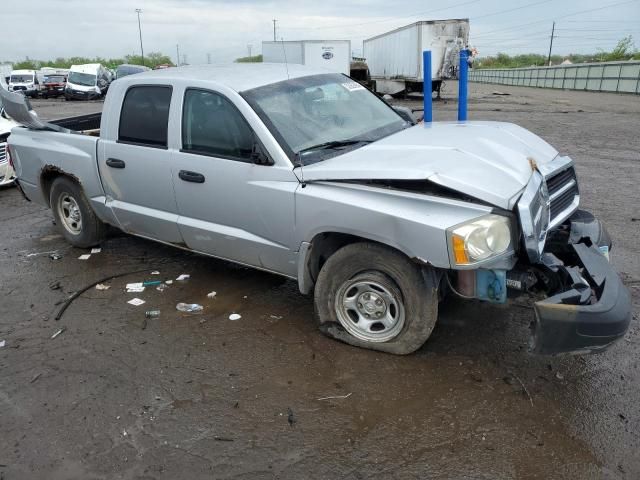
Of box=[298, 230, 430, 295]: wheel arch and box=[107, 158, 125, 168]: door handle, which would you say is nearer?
box=[298, 230, 430, 295]: wheel arch

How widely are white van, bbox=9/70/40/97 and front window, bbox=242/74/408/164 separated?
131 ft

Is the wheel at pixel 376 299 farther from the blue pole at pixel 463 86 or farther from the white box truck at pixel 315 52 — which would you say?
the white box truck at pixel 315 52

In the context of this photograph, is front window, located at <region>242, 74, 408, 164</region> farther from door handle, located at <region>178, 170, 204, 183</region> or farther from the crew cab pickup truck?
door handle, located at <region>178, 170, 204, 183</region>

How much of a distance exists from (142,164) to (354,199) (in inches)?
86.1

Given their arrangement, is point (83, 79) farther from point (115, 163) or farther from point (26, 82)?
point (115, 163)

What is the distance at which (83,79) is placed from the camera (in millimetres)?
32469

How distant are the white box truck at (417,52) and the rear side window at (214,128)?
17.7m

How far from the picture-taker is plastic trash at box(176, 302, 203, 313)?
14.4 ft

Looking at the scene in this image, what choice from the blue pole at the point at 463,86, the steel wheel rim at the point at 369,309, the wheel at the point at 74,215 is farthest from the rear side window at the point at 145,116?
the blue pole at the point at 463,86

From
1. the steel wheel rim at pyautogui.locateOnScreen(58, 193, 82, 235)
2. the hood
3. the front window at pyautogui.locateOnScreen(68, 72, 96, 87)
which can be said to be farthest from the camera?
the front window at pyautogui.locateOnScreen(68, 72, 96, 87)

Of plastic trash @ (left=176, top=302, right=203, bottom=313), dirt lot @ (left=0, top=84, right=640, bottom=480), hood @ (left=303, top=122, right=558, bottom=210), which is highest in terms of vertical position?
hood @ (left=303, top=122, right=558, bottom=210)

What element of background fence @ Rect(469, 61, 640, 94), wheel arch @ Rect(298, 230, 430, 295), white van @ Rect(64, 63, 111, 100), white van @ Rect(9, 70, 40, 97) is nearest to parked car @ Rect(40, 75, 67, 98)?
white van @ Rect(9, 70, 40, 97)

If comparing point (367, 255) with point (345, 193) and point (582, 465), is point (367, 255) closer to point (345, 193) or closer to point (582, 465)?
point (345, 193)

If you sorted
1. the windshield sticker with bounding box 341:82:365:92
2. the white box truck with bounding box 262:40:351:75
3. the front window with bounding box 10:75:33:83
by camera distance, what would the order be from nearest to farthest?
the windshield sticker with bounding box 341:82:365:92 → the white box truck with bounding box 262:40:351:75 → the front window with bounding box 10:75:33:83
